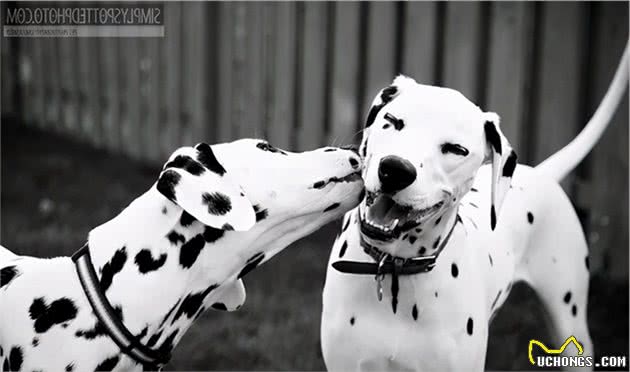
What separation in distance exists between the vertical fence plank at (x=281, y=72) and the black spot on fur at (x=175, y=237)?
5349 mm

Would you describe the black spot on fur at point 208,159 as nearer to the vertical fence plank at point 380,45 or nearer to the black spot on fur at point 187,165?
the black spot on fur at point 187,165

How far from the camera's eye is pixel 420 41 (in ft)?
24.5

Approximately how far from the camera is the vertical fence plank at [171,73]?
9.66 m

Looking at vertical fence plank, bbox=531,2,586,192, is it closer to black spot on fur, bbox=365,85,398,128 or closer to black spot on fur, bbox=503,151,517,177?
→ black spot on fur, bbox=503,151,517,177

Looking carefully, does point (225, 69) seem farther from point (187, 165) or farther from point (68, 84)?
point (187, 165)

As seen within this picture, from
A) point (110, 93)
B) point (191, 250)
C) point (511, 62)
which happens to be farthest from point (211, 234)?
point (110, 93)

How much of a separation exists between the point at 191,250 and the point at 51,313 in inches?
22.3

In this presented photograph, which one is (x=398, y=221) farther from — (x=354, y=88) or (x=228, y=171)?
(x=354, y=88)

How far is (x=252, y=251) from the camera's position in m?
3.43

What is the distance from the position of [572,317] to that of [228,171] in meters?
2.35

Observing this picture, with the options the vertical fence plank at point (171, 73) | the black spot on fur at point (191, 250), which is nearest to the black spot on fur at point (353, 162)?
the black spot on fur at point (191, 250)

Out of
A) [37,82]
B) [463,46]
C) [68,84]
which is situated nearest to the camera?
[463,46]

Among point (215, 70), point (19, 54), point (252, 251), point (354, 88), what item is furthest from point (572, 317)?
point (19, 54)

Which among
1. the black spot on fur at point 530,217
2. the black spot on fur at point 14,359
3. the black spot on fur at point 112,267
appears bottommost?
the black spot on fur at point 14,359
